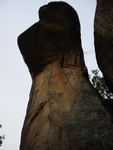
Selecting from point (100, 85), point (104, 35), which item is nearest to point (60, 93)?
point (104, 35)

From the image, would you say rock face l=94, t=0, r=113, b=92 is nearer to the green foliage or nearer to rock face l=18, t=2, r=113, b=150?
rock face l=18, t=2, r=113, b=150

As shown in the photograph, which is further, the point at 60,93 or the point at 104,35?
the point at 104,35

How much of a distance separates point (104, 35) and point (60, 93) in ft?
7.80

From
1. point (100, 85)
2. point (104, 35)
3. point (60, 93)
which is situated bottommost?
point (100, 85)

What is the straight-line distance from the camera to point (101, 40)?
562 cm

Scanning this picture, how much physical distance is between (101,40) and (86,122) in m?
3.03

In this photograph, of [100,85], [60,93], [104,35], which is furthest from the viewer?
[100,85]

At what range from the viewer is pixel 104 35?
17.6 feet

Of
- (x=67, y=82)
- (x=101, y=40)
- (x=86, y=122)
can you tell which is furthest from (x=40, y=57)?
(x=86, y=122)

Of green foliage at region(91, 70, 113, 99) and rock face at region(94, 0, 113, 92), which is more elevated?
rock face at region(94, 0, 113, 92)

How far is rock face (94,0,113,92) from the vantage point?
5.11m

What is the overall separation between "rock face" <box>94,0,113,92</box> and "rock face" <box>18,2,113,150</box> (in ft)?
2.57

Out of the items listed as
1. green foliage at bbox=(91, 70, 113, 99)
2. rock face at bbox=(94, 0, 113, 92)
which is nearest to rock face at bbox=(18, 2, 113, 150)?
rock face at bbox=(94, 0, 113, 92)

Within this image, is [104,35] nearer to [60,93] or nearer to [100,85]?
[60,93]
